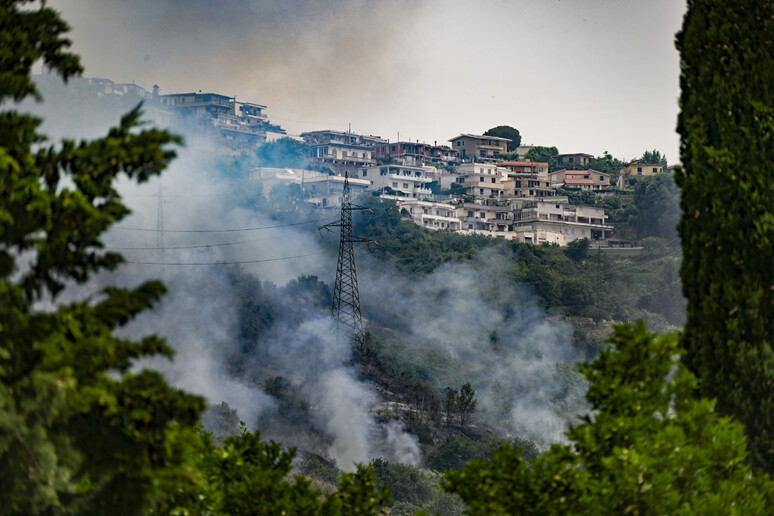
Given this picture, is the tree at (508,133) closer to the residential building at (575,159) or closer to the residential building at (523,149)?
the residential building at (523,149)

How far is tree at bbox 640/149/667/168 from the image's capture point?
82419mm

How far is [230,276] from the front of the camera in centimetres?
5462

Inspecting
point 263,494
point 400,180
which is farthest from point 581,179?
point 263,494

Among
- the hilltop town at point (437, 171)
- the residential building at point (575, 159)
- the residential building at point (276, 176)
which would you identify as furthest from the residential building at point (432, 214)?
the residential building at point (575, 159)

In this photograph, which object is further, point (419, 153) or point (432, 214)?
point (419, 153)

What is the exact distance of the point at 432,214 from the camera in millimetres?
66562

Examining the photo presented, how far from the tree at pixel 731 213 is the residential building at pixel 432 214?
57.3m

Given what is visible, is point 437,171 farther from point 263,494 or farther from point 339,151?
point 263,494

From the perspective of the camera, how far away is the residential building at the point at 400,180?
250 ft

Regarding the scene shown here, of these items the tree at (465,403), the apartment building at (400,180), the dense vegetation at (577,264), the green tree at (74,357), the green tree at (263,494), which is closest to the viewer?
the green tree at (74,357)

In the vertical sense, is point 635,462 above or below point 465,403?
above

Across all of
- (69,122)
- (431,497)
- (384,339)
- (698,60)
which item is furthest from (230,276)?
(698,60)

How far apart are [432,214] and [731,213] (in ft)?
200

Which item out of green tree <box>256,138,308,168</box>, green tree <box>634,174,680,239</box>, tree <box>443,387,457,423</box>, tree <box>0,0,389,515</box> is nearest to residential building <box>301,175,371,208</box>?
green tree <box>256,138,308,168</box>
